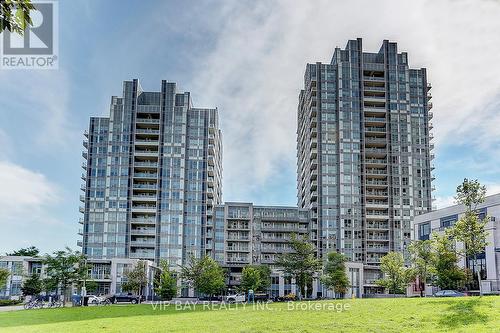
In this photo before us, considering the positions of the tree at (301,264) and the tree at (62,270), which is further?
the tree at (301,264)

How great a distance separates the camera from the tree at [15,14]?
650 cm

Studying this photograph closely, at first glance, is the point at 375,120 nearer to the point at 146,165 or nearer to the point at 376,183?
the point at 376,183

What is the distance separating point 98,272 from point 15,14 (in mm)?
105966

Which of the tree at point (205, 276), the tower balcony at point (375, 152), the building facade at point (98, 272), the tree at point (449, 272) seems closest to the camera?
the tree at point (449, 272)

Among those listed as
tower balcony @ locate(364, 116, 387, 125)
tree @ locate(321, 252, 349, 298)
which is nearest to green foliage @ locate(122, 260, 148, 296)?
tree @ locate(321, 252, 349, 298)

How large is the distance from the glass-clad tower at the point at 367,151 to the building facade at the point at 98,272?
4261 cm

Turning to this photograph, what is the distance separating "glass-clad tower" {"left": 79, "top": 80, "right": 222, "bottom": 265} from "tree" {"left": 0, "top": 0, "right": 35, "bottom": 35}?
114 metres

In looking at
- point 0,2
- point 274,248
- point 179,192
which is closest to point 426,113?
point 274,248

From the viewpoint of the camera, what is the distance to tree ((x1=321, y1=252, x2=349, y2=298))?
264 ft

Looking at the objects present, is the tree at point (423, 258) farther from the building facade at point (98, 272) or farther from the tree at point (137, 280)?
the building facade at point (98, 272)

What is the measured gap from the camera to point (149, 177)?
122 metres

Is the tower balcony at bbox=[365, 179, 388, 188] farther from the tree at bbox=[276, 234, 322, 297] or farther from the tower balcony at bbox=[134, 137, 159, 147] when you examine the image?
the tower balcony at bbox=[134, 137, 159, 147]

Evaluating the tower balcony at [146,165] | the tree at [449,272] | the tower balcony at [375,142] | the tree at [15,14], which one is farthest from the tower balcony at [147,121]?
the tree at [15,14]

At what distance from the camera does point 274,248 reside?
12069 centimetres
